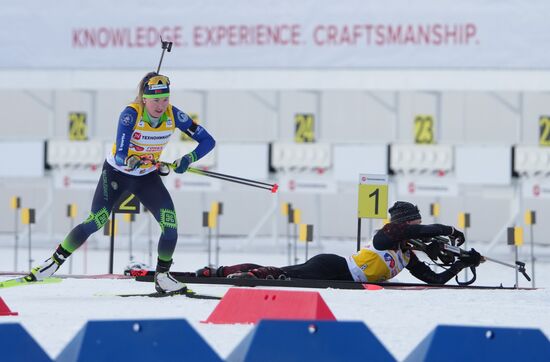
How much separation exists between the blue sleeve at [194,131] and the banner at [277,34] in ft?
40.0

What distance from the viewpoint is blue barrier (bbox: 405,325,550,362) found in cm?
623

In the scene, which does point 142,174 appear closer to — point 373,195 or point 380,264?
point 380,264

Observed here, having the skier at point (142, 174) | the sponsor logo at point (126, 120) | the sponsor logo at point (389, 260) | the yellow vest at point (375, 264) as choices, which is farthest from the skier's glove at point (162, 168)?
the sponsor logo at point (389, 260)

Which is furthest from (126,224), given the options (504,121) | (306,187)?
(504,121)

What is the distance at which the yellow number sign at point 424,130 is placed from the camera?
2336 cm

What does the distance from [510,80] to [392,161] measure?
7.79 feet

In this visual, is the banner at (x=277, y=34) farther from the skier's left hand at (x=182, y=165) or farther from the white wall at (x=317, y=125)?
the skier's left hand at (x=182, y=165)

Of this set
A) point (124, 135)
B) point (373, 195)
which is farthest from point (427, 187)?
point (124, 135)

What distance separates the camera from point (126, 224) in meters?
28.6

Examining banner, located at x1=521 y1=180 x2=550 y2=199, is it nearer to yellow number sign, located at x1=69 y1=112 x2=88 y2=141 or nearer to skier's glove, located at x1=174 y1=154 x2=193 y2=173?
yellow number sign, located at x1=69 y1=112 x2=88 y2=141

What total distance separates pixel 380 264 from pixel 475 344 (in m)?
5.84

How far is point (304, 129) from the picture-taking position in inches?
942

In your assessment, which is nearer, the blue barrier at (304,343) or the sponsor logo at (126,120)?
the blue barrier at (304,343)

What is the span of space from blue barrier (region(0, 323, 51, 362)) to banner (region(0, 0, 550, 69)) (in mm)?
17460
